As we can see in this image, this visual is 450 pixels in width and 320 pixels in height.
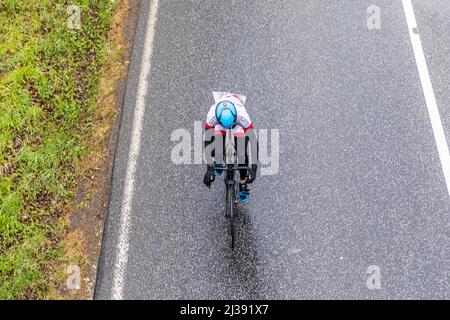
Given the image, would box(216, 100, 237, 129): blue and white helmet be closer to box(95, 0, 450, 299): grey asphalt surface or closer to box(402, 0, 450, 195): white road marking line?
box(95, 0, 450, 299): grey asphalt surface

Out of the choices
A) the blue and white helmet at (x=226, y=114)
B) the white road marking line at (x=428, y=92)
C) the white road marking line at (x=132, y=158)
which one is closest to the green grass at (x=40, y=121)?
the white road marking line at (x=132, y=158)

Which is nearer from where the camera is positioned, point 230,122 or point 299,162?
point 230,122

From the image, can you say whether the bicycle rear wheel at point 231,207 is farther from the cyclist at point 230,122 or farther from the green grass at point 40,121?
the green grass at point 40,121

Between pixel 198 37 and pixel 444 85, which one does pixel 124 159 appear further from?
pixel 444 85

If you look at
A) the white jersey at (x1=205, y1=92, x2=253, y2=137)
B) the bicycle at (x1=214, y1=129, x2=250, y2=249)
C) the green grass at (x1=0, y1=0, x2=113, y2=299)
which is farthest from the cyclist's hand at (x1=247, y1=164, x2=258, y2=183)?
the green grass at (x1=0, y1=0, x2=113, y2=299)

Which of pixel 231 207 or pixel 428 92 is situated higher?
pixel 428 92

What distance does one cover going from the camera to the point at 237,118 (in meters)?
5.84

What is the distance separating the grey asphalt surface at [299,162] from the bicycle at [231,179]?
8.6 inches

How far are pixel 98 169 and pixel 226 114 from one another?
2.62 metres

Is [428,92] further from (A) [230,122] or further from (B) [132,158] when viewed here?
(B) [132,158]

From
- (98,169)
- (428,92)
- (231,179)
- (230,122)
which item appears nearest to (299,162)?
(231,179)

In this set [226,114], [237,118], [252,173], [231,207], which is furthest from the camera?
[231,207]
